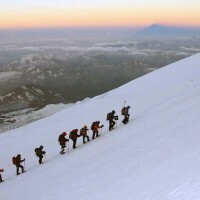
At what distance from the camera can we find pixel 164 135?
52.7ft

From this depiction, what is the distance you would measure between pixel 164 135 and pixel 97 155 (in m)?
3.98

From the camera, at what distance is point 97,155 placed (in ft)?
58.7

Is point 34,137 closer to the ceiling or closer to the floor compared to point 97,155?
closer to the floor

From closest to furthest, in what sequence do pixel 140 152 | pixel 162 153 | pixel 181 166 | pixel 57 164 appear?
pixel 181 166, pixel 162 153, pixel 140 152, pixel 57 164

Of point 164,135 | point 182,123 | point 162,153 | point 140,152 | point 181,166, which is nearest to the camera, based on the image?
point 181,166

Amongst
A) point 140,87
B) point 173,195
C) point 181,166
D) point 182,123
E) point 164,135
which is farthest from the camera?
point 140,87

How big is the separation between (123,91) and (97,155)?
33.5m

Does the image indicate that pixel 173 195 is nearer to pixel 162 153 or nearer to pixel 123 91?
pixel 162 153

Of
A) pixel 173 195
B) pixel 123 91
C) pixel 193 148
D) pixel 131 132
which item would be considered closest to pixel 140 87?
pixel 123 91

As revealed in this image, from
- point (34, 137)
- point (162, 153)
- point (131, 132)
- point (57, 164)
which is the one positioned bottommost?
point (34, 137)

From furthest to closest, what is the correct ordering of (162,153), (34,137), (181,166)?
1. (34,137)
2. (162,153)
3. (181,166)

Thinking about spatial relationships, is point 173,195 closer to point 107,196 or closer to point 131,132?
point 107,196

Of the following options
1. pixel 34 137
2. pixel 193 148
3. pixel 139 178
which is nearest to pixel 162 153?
pixel 193 148

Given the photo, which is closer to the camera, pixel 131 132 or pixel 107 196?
pixel 107 196
